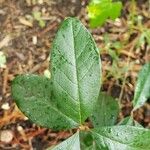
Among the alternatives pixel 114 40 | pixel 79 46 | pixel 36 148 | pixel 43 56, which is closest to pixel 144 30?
pixel 114 40

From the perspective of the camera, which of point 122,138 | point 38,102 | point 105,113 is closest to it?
point 122,138

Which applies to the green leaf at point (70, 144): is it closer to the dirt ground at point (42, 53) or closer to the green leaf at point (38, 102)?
the green leaf at point (38, 102)

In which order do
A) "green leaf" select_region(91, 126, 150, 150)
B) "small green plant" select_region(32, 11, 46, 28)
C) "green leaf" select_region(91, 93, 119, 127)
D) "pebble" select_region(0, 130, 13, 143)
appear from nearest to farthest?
"green leaf" select_region(91, 126, 150, 150)
"green leaf" select_region(91, 93, 119, 127)
"pebble" select_region(0, 130, 13, 143)
"small green plant" select_region(32, 11, 46, 28)

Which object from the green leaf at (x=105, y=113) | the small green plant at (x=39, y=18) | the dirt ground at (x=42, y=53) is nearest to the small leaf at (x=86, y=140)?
the green leaf at (x=105, y=113)

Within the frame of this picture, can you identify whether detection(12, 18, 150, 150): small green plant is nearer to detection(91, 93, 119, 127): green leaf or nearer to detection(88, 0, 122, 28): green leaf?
detection(91, 93, 119, 127): green leaf

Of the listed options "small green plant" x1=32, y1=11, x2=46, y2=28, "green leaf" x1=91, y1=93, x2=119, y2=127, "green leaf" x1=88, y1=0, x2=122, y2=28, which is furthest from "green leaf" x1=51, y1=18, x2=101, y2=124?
"small green plant" x1=32, y1=11, x2=46, y2=28

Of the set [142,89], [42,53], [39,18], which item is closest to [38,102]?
[142,89]

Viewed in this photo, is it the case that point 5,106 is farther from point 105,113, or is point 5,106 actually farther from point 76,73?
point 76,73

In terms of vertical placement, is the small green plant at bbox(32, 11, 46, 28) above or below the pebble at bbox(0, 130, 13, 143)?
above
